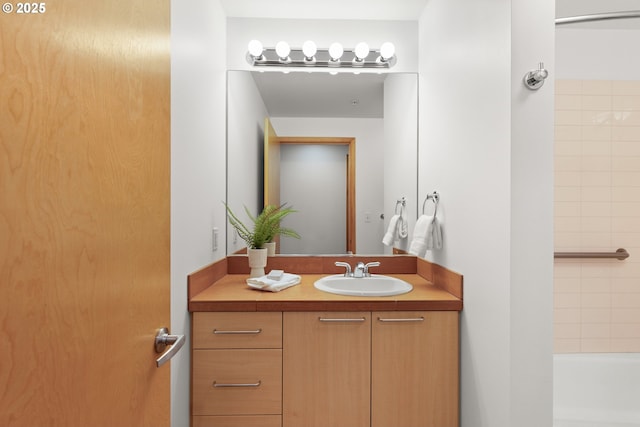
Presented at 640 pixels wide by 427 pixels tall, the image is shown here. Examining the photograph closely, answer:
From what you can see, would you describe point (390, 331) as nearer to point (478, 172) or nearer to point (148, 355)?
point (478, 172)

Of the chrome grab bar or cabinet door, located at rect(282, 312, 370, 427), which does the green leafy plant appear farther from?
the chrome grab bar

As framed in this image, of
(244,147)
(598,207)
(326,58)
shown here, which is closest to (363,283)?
(244,147)

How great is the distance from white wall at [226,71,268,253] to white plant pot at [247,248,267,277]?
0.26m

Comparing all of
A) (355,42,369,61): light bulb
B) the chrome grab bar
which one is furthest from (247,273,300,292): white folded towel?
the chrome grab bar

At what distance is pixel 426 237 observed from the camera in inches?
63.7

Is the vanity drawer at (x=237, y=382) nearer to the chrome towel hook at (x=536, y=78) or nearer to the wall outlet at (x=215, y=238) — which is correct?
the wall outlet at (x=215, y=238)

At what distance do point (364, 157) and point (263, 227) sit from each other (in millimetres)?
820

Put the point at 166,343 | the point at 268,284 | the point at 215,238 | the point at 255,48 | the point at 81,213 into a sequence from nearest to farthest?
the point at 81,213 → the point at 166,343 → the point at 268,284 → the point at 215,238 → the point at 255,48

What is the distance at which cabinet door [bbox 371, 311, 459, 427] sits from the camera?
4.66 ft

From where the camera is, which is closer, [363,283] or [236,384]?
[236,384]

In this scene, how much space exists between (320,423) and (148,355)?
990 millimetres

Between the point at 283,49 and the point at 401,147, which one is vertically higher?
the point at 283,49

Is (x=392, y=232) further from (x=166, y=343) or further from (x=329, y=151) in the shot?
(x=166, y=343)

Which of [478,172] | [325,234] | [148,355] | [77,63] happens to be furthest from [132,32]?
[325,234]
